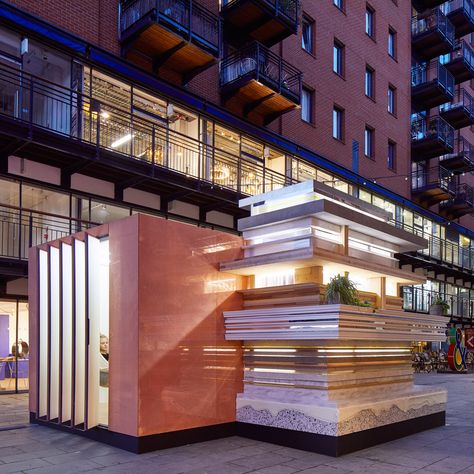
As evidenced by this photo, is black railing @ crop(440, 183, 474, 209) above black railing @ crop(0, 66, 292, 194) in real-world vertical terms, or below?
above

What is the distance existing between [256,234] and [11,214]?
7370 mm

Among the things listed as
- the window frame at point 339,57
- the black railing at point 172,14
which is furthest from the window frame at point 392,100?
the black railing at point 172,14

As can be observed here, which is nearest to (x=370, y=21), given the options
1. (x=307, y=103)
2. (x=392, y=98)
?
(x=392, y=98)

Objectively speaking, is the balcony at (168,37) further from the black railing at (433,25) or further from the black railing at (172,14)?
the black railing at (433,25)

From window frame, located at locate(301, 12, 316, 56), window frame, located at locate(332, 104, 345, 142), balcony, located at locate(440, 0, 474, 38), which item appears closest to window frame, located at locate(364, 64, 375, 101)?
window frame, located at locate(332, 104, 345, 142)

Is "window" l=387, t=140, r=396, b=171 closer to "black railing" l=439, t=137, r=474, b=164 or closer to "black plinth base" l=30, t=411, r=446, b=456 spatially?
"black railing" l=439, t=137, r=474, b=164

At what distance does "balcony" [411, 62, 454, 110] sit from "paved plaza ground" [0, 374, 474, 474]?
2612 centimetres

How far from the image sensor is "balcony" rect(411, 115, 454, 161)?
32.1 m

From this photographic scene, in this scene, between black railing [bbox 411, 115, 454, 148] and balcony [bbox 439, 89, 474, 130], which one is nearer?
black railing [bbox 411, 115, 454, 148]

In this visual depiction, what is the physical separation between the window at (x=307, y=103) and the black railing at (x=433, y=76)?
1117 centimetres

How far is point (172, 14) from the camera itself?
1662 centimetres

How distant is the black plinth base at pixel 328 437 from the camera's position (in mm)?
8398

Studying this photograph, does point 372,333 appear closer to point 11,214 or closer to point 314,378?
point 314,378

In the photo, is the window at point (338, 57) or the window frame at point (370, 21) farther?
the window frame at point (370, 21)
